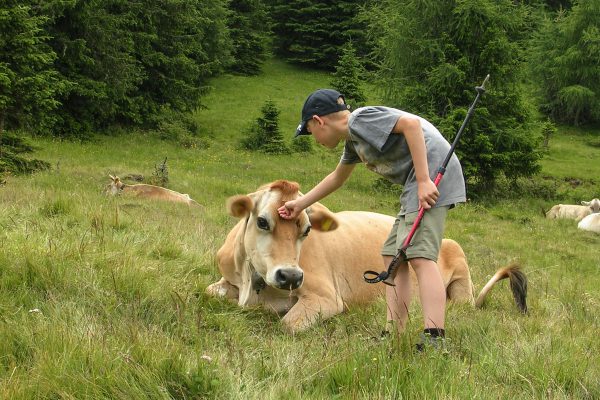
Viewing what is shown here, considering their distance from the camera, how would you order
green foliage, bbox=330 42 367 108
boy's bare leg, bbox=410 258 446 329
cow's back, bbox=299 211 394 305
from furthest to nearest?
green foliage, bbox=330 42 367 108 < cow's back, bbox=299 211 394 305 < boy's bare leg, bbox=410 258 446 329

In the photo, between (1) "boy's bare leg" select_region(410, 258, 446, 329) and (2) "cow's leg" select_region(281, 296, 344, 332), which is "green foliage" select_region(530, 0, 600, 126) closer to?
(2) "cow's leg" select_region(281, 296, 344, 332)

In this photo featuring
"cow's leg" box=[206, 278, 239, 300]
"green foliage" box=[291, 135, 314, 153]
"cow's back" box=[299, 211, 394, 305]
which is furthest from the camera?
"green foliage" box=[291, 135, 314, 153]

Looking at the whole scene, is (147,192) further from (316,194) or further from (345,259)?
(316,194)

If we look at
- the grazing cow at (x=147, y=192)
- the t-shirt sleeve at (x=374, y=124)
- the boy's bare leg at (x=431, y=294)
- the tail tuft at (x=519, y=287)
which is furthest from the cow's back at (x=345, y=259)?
the grazing cow at (x=147, y=192)

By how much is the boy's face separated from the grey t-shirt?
0.40ft

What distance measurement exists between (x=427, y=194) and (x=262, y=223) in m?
1.59

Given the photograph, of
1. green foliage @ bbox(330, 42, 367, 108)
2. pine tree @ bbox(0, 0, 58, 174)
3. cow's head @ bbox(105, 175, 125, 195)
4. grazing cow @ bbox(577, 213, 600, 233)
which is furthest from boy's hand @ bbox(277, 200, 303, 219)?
green foliage @ bbox(330, 42, 367, 108)

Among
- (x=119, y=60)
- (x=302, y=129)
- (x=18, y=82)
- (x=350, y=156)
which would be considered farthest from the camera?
(x=119, y=60)

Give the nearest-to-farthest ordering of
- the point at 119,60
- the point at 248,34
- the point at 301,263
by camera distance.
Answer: the point at 301,263, the point at 119,60, the point at 248,34

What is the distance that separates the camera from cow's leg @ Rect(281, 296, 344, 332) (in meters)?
4.85

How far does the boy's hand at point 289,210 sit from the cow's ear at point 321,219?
533mm

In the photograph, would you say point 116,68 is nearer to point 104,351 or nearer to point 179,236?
point 179,236

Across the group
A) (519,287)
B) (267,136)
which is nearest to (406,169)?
(519,287)

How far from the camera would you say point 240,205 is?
18.0 feet
